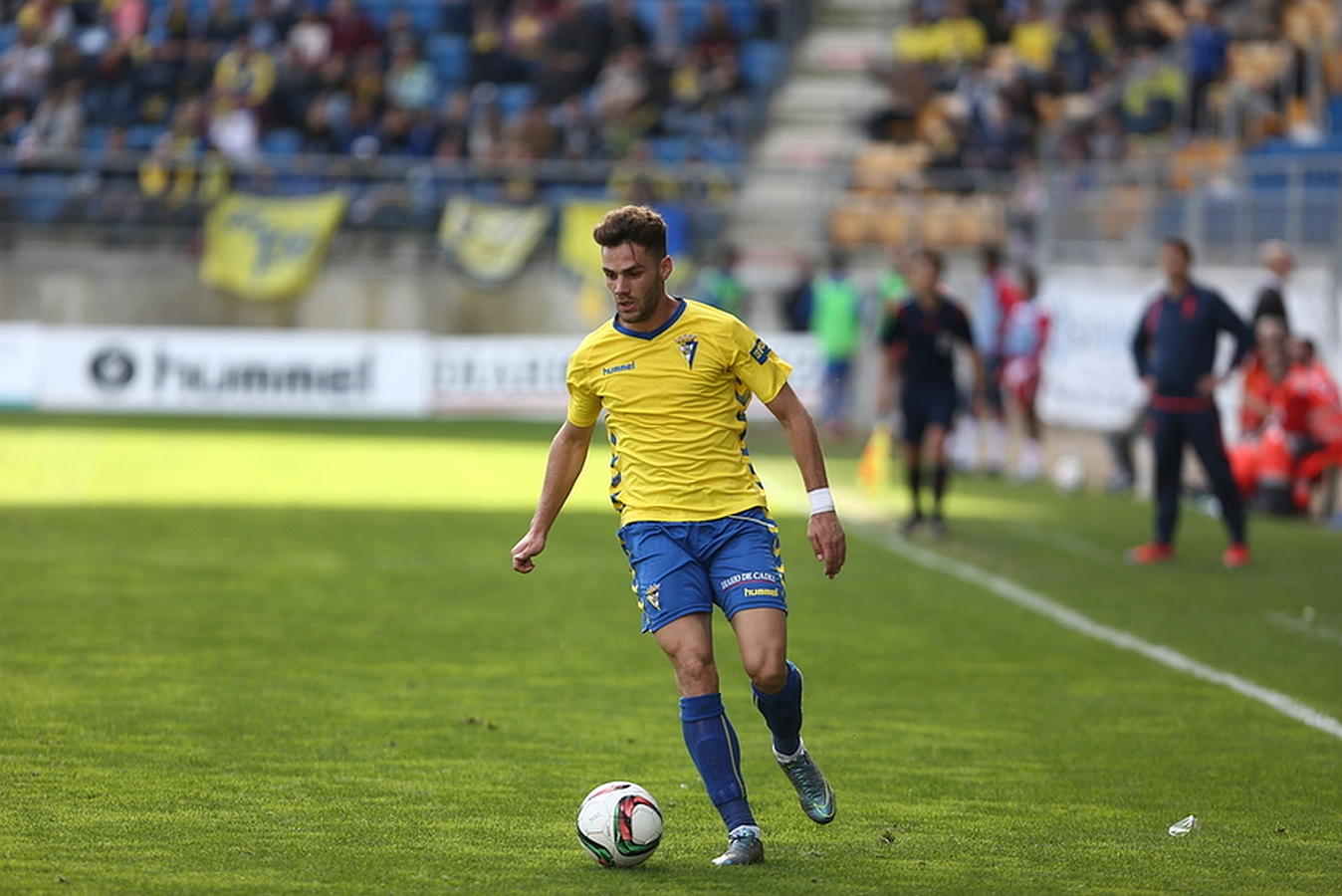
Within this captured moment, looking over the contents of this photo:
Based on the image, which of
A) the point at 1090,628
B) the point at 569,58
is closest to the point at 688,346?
the point at 1090,628

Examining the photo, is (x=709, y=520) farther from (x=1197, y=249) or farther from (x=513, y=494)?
(x=1197, y=249)

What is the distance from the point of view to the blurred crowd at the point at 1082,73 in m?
25.7

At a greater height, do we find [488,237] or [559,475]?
[488,237]

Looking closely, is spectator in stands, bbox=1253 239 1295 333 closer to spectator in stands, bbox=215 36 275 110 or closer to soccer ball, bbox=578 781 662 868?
soccer ball, bbox=578 781 662 868

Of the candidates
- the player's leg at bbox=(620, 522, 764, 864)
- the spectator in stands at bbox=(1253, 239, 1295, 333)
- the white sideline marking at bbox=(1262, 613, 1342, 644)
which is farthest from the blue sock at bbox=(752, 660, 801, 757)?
the spectator in stands at bbox=(1253, 239, 1295, 333)

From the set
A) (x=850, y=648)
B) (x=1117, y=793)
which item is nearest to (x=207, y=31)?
(x=850, y=648)

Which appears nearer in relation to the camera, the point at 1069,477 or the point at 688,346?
the point at 688,346

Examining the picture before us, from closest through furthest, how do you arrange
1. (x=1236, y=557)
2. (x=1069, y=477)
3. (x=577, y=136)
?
(x=1236, y=557), (x=1069, y=477), (x=577, y=136)

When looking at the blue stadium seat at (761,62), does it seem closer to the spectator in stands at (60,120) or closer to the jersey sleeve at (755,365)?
the spectator in stands at (60,120)

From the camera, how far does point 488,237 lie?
30.6 metres

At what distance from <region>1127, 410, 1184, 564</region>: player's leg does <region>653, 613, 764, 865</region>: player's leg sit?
30.7ft

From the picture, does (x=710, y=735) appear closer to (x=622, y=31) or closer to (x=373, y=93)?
(x=373, y=93)

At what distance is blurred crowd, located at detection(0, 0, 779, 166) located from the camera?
1244 inches

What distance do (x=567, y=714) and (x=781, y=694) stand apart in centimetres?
278
